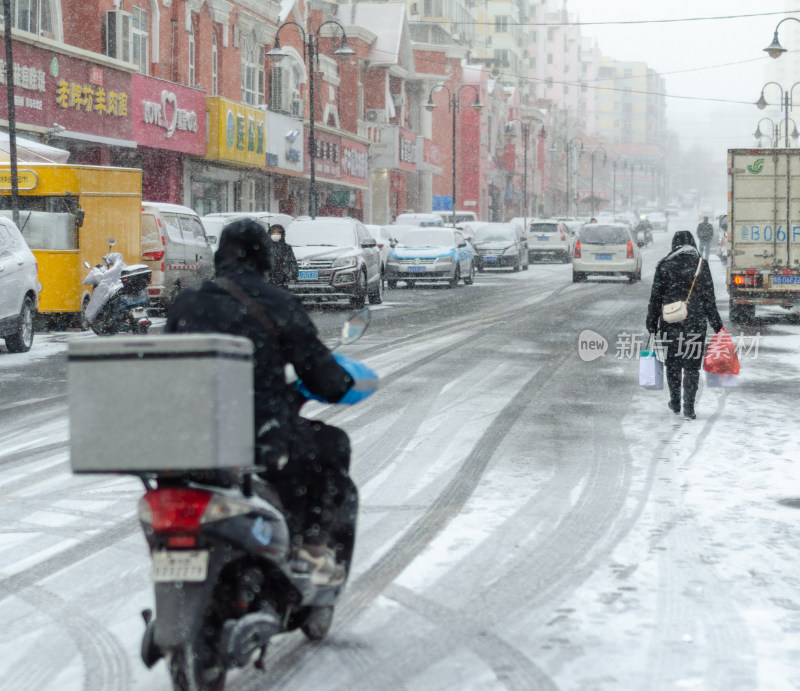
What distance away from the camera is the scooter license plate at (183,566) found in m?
3.97

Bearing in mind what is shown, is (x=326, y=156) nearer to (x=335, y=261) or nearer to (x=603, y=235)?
(x=603, y=235)

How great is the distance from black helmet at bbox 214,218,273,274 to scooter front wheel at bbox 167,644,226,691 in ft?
4.04

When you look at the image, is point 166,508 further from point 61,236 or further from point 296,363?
point 61,236

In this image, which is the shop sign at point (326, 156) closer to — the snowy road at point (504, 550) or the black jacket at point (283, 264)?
the black jacket at point (283, 264)

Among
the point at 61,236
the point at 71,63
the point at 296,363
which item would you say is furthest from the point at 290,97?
the point at 296,363

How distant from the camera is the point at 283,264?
19.5 m

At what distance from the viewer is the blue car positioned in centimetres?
3431

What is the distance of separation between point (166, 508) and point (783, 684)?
2.08m

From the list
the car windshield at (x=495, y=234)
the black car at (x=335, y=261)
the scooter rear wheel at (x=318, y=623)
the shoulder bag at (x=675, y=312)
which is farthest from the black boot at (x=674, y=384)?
the car windshield at (x=495, y=234)

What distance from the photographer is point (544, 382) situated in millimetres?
13672

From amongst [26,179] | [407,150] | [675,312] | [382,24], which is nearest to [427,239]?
[26,179]

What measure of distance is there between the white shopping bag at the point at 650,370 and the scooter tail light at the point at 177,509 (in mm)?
7991

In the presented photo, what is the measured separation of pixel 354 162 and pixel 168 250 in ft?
108

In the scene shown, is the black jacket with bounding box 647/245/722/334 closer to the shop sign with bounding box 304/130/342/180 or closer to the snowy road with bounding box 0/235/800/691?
the snowy road with bounding box 0/235/800/691
